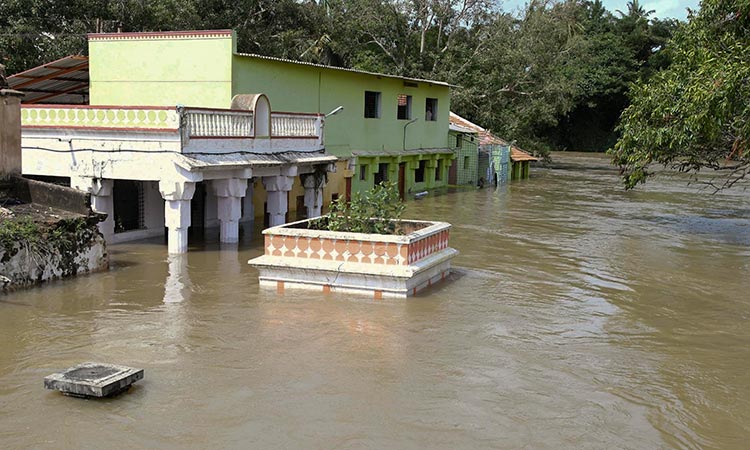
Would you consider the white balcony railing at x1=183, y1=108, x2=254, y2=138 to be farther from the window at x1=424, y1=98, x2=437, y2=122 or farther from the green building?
the window at x1=424, y1=98, x2=437, y2=122

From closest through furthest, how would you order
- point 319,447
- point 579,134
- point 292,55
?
point 319,447 < point 292,55 < point 579,134

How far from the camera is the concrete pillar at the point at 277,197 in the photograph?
17.5m

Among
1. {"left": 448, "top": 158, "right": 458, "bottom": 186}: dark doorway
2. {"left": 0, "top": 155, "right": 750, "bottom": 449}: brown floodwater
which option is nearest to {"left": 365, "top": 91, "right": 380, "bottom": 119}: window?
{"left": 448, "top": 158, "right": 458, "bottom": 186}: dark doorway

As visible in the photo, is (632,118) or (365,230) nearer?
(365,230)

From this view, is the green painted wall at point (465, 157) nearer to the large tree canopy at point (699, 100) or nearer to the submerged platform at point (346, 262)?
the large tree canopy at point (699, 100)

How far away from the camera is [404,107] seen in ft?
97.5

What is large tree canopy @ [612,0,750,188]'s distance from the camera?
49.6ft

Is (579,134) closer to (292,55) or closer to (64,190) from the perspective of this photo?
(292,55)

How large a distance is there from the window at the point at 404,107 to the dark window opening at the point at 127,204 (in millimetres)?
14126

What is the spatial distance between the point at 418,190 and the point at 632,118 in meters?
13.5

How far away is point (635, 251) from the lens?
17297 millimetres

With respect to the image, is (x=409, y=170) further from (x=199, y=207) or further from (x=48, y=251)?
(x=48, y=251)

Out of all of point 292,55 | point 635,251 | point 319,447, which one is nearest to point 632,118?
point 635,251

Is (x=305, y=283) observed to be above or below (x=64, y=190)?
below
